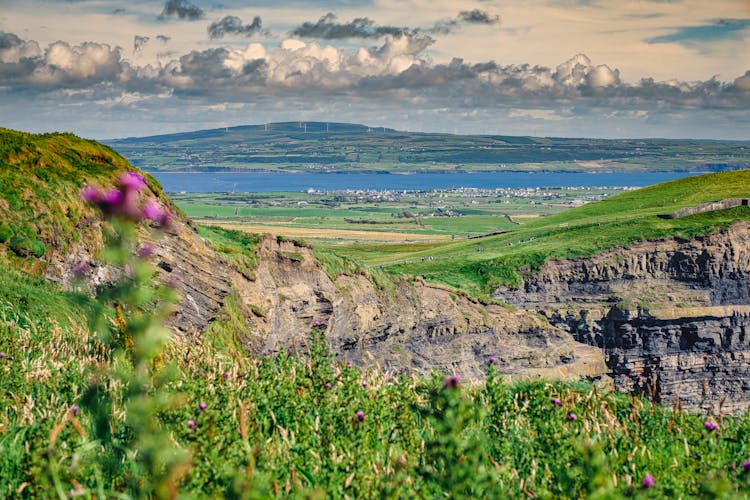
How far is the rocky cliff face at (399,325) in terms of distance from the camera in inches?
1113

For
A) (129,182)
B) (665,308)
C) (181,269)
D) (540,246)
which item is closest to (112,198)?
(129,182)

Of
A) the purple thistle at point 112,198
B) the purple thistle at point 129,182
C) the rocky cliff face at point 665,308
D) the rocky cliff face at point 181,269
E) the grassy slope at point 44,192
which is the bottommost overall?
the rocky cliff face at point 665,308

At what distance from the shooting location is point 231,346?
21.8 m

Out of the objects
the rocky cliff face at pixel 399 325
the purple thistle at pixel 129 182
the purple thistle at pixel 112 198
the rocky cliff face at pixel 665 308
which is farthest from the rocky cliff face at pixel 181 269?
the rocky cliff face at pixel 665 308

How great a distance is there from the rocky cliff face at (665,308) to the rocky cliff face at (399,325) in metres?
2.93

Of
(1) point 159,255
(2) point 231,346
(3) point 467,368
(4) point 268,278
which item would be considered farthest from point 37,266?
(3) point 467,368

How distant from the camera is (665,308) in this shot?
45.7m

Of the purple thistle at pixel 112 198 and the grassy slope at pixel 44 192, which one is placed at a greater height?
the purple thistle at pixel 112 198

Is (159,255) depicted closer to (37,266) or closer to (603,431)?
(37,266)

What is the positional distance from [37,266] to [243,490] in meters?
15.6

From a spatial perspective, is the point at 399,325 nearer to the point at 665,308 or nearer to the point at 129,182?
the point at 665,308

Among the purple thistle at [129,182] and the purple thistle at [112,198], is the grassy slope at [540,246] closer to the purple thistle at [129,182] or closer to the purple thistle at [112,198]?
the purple thistle at [129,182]

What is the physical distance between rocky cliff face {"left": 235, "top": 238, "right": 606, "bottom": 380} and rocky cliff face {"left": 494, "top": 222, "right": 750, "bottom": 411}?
293cm

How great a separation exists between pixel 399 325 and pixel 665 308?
761 inches
